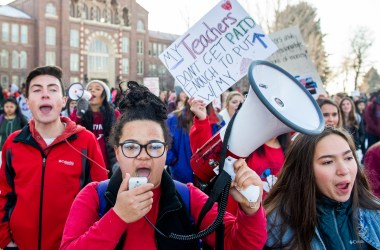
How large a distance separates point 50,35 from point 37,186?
49.7 metres

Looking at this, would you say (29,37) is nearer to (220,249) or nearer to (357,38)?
(357,38)

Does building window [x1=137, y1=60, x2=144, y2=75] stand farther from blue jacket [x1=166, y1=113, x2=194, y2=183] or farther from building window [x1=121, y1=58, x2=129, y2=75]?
blue jacket [x1=166, y1=113, x2=194, y2=183]

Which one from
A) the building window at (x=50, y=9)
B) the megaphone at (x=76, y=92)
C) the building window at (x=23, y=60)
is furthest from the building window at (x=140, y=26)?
the megaphone at (x=76, y=92)

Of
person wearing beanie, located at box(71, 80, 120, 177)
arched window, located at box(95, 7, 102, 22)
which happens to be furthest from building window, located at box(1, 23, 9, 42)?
person wearing beanie, located at box(71, 80, 120, 177)

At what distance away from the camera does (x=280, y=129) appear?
5.51ft

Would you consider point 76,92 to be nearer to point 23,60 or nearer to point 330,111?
point 330,111

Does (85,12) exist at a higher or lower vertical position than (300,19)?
higher

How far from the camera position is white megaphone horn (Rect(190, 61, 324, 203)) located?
1.64 metres

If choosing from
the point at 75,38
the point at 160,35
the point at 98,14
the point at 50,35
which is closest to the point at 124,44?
the point at 98,14

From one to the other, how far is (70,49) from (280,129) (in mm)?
51637

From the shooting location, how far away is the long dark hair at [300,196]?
2.23 meters

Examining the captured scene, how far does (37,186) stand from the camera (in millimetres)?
2918

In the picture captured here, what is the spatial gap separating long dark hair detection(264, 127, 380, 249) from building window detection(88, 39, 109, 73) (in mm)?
52955

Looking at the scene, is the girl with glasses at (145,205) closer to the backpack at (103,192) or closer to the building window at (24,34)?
the backpack at (103,192)
